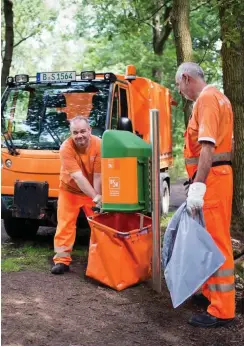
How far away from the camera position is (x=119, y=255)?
4.56m

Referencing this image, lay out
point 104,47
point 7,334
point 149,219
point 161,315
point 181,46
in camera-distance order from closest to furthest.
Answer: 1. point 7,334
2. point 161,315
3. point 149,219
4. point 181,46
5. point 104,47

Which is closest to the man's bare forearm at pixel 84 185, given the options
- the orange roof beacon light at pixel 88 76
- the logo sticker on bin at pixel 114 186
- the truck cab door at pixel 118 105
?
the logo sticker on bin at pixel 114 186

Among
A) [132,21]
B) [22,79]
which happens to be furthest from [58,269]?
[132,21]

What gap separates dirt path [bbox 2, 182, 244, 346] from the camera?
141 inches

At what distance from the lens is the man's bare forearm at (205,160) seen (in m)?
3.66

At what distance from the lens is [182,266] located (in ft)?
12.3

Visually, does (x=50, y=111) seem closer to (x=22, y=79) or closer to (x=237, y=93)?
(x=22, y=79)

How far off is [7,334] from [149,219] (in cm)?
203

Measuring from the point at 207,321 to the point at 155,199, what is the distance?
120 centimetres

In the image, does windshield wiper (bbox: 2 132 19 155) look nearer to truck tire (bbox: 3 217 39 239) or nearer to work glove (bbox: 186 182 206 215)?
truck tire (bbox: 3 217 39 239)

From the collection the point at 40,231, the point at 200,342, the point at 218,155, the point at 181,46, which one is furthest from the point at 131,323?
the point at 181,46

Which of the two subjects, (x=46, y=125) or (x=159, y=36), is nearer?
(x=46, y=125)

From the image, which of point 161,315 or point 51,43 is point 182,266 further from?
point 51,43

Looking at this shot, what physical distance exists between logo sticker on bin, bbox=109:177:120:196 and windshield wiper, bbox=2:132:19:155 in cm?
229
